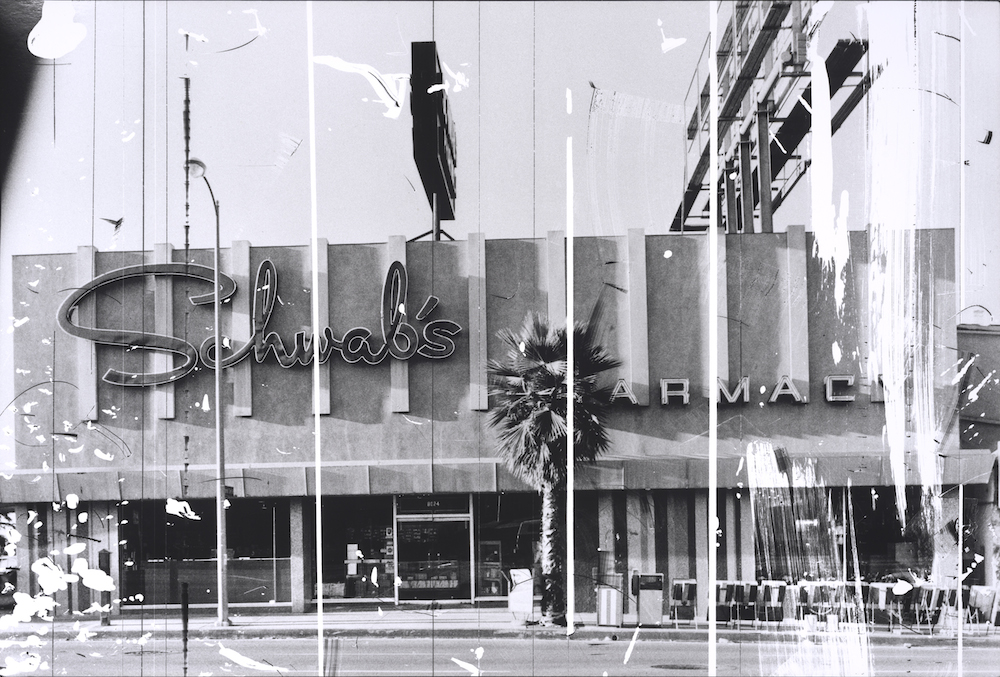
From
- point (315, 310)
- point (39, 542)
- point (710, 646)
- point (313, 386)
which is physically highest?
point (315, 310)

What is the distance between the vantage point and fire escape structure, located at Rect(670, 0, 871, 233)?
19.9 ft

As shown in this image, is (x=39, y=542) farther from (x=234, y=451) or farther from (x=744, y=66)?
(x=744, y=66)

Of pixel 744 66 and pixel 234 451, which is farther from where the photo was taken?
pixel 234 451

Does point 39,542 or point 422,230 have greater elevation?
point 422,230

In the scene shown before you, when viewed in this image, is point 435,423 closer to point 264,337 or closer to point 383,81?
point 264,337

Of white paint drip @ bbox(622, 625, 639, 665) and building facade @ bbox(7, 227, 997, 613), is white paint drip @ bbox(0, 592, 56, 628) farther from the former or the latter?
white paint drip @ bbox(622, 625, 639, 665)

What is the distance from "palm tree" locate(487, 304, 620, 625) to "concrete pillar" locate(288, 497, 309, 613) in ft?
5.13

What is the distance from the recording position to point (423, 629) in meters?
6.30

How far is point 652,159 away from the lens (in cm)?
628

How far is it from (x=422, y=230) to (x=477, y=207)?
429 mm

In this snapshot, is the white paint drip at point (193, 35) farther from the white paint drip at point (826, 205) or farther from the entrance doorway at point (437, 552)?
the white paint drip at point (826, 205)

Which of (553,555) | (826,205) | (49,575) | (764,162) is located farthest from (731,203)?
(49,575)

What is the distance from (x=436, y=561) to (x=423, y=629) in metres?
0.49

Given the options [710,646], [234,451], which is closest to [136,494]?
[234,451]
